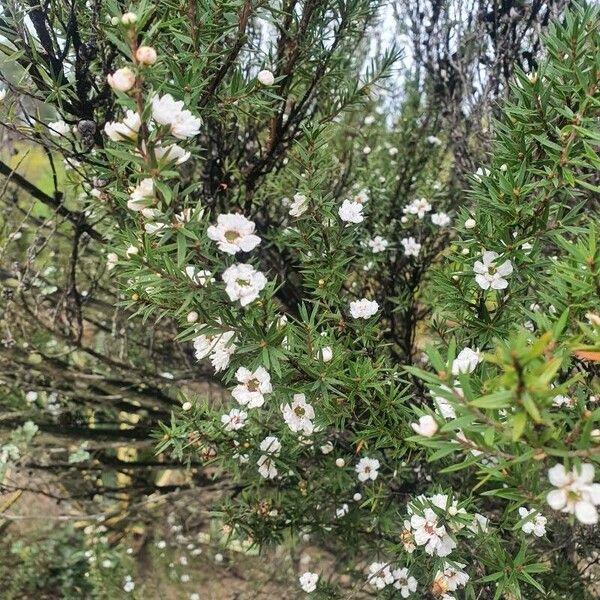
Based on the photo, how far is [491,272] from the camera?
157 centimetres

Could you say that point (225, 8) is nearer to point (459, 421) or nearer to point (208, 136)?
point (208, 136)

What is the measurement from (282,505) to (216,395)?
1533 millimetres

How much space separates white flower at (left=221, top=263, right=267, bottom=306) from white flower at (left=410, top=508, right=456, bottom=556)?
844 mm

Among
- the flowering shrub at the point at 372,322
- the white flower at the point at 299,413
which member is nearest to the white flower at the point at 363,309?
the flowering shrub at the point at 372,322

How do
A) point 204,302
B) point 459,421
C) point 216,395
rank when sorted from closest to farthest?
point 459,421, point 204,302, point 216,395

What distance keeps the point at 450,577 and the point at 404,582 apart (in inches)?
15.9

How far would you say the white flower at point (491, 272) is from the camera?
1550 millimetres

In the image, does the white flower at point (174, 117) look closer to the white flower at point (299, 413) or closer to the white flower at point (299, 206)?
the white flower at point (299, 206)

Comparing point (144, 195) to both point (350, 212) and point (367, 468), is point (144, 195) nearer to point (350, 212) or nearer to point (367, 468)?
point (350, 212)

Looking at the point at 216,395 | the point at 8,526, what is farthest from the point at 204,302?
the point at 8,526

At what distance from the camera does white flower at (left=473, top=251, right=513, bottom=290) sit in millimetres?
1550

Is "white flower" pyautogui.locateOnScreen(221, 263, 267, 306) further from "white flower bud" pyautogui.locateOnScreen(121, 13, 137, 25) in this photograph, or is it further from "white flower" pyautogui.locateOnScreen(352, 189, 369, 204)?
"white flower" pyautogui.locateOnScreen(352, 189, 369, 204)

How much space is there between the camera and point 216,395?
382 centimetres

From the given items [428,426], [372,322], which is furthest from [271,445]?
[428,426]
